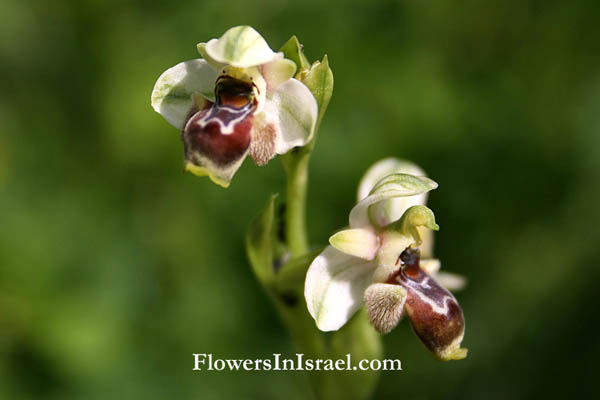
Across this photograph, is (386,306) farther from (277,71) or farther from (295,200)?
(277,71)

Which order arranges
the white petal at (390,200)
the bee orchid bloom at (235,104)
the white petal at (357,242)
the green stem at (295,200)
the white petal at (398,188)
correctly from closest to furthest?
the bee orchid bloom at (235,104) < the white petal at (398,188) < the white petal at (357,242) < the white petal at (390,200) < the green stem at (295,200)

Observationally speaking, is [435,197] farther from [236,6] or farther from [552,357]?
[236,6]

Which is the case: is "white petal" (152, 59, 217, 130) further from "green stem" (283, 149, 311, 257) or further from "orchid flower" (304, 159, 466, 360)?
"orchid flower" (304, 159, 466, 360)

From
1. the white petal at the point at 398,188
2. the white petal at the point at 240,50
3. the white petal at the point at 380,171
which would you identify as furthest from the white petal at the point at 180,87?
the white petal at the point at 380,171

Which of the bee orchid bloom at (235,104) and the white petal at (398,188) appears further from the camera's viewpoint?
the white petal at (398,188)

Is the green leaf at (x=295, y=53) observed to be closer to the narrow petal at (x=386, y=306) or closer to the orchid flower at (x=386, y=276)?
the orchid flower at (x=386, y=276)

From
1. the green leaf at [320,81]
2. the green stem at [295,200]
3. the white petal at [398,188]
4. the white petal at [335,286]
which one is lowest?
the white petal at [335,286]
